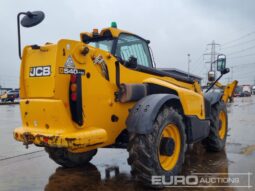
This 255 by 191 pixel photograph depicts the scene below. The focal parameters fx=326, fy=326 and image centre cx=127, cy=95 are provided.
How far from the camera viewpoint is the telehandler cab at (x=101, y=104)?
430 centimetres

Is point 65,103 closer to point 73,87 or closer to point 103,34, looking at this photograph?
point 73,87

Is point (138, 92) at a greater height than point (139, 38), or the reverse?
point (139, 38)

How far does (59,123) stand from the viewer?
14.1 ft

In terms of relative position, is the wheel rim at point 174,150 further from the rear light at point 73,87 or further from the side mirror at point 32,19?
the side mirror at point 32,19

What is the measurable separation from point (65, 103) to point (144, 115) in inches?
43.2

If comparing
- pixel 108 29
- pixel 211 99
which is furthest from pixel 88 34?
pixel 211 99

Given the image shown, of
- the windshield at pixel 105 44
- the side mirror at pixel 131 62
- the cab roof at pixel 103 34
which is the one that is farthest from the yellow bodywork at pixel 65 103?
the cab roof at pixel 103 34

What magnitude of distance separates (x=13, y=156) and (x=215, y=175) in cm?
457

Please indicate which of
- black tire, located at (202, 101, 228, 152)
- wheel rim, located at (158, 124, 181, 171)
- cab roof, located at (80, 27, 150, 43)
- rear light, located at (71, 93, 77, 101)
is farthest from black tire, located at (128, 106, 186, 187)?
black tire, located at (202, 101, 228, 152)

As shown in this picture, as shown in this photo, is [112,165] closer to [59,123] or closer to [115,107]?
[115,107]

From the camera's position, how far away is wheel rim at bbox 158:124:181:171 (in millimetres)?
5082

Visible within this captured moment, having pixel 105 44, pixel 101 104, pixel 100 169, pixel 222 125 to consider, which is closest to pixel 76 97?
pixel 101 104

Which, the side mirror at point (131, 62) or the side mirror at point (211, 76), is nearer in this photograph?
the side mirror at point (131, 62)

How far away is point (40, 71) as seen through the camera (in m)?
4.48
